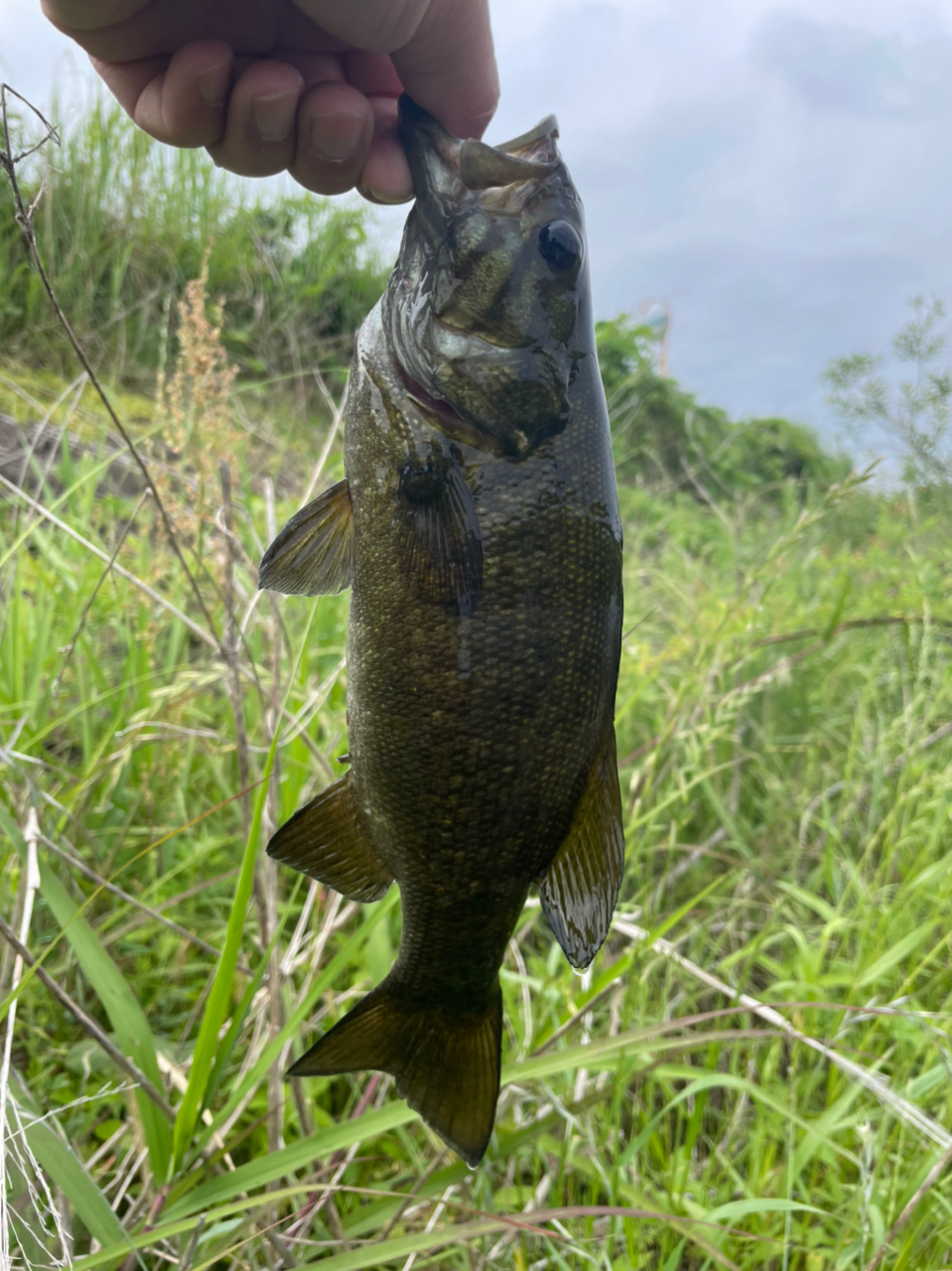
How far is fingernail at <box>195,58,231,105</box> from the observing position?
161 cm

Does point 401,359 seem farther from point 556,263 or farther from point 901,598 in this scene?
point 901,598

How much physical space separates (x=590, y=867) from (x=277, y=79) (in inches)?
62.1

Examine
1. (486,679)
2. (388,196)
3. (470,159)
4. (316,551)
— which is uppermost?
(388,196)

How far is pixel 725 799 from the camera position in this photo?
3029 millimetres

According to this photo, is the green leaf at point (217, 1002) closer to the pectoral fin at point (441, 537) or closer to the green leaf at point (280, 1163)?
the green leaf at point (280, 1163)

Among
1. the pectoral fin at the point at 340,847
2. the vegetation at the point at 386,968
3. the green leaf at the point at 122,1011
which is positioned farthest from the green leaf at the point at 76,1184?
the pectoral fin at the point at 340,847

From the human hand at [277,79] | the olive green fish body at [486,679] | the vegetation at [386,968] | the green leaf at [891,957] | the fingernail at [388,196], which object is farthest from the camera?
the green leaf at [891,957]

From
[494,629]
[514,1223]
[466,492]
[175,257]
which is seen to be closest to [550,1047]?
[514,1223]

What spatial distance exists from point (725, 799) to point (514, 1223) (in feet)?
6.79

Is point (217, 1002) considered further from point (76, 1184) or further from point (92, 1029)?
point (76, 1184)

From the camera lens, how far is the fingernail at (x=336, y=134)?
1589 millimetres

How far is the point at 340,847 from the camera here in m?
1.15

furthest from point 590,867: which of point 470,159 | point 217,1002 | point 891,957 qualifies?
Answer: point 891,957

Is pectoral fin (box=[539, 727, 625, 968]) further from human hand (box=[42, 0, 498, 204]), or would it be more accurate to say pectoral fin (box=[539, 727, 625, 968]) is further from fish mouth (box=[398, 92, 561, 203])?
human hand (box=[42, 0, 498, 204])
